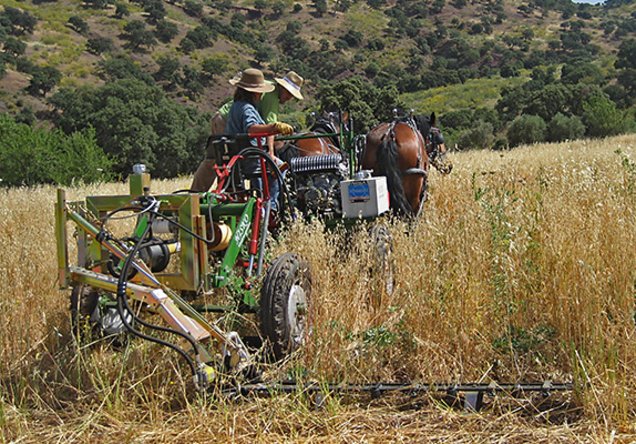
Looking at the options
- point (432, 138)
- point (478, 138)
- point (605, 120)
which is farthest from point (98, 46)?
point (432, 138)

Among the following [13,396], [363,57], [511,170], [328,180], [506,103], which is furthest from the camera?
[363,57]

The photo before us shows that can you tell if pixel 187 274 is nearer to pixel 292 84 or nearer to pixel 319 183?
pixel 319 183

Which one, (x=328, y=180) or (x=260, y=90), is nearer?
(x=260, y=90)

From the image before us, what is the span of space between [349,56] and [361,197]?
81988 mm

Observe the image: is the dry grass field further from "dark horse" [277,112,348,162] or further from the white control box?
"dark horse" [277,112,348,162]

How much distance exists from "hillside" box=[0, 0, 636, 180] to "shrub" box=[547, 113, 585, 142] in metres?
0.07

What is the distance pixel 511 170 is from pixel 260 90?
7354mm

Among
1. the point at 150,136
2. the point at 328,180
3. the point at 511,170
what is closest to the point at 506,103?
the point at 150,136

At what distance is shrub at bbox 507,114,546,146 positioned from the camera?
2745 cm

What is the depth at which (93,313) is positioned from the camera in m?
3.71

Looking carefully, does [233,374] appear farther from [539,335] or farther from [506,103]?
[506,103]

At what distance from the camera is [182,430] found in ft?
9.26

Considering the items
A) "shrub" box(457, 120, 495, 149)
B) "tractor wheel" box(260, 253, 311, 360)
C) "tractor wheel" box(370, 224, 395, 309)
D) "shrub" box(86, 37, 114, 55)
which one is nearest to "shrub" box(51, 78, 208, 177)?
"shrub" box(457, 120, 495, 149)

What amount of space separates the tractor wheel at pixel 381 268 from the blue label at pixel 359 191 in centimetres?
29
